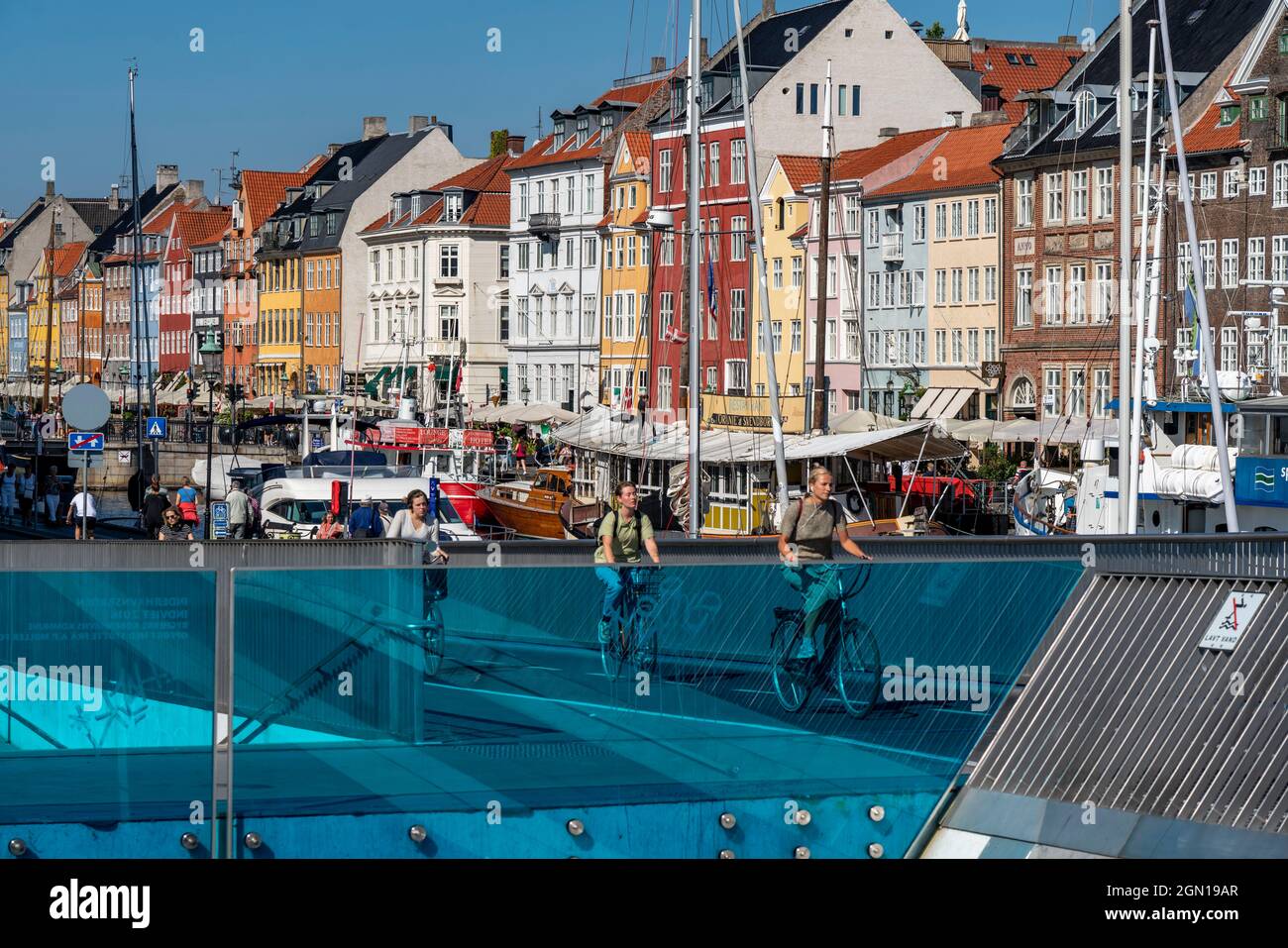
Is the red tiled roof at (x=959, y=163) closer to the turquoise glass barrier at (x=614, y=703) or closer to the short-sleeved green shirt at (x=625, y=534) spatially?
the short-sleeved green shirt at (x=625, y=534)

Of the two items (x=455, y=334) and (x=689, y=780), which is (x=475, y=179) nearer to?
(x=455, y=334)

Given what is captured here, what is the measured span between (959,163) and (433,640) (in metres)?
65.5

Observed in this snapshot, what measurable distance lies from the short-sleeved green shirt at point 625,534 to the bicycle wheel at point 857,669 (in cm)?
360

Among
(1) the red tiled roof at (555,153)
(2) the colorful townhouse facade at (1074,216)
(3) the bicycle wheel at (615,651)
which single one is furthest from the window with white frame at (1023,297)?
(3) the bicycle wheel at (615,651)

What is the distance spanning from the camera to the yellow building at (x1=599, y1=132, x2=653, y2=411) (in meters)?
90.3

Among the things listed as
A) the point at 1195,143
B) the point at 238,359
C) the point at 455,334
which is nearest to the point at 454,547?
the point at 1195,143

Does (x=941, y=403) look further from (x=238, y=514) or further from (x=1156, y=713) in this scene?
(x=1156, y=713)

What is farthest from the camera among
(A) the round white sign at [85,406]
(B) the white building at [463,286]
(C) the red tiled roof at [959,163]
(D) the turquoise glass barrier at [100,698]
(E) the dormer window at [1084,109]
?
(B) the white building at [463,286]

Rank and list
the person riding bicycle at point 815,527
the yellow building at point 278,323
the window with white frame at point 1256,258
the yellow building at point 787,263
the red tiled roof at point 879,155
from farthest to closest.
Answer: the yellow building at point 278,323, the yellow building at point 787,263, the red tiled roof at point 879,155, the window with white frame at point 1256,258, the person riding bicycle at point 815,527

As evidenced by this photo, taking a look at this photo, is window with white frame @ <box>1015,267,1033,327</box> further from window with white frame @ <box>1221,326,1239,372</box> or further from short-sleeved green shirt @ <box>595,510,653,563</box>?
short-sleeved green shirt @ <box>595,510,653,563</box>

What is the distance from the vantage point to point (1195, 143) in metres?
64.8

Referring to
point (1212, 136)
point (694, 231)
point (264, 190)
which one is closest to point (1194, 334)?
point (1212, 136)

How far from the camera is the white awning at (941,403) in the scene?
7294 centimetres

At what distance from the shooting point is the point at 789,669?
13.9 meters
